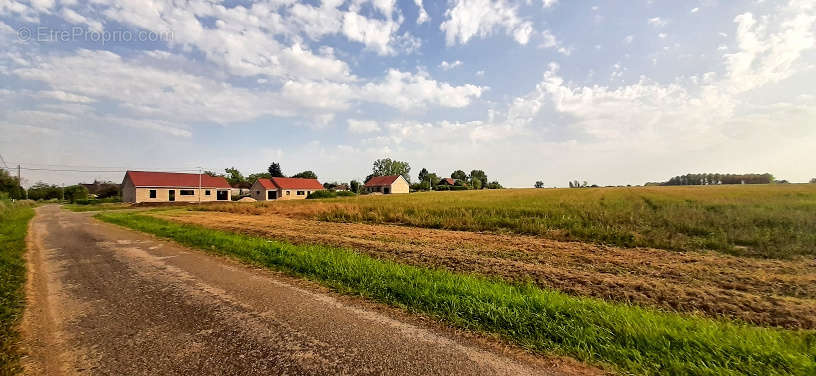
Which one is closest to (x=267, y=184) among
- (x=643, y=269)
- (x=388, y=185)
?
(x=388, y=185)

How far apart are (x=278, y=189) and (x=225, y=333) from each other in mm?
62033

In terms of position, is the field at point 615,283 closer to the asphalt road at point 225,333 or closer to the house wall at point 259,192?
the asphalt road at point 225,333

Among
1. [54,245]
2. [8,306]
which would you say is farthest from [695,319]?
[54,245]

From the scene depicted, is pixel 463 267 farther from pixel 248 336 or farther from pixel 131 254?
pixel 131 254

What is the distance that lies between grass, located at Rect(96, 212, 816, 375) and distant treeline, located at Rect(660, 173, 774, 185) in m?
111

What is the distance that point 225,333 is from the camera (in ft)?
12.5

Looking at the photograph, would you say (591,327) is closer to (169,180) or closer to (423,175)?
(169,180)

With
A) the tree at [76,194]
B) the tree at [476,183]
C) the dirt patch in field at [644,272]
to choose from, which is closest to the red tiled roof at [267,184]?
the tree at [76,194]

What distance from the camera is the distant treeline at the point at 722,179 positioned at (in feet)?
260

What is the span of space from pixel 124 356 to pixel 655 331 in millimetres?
6212

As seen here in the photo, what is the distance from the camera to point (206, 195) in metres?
51.7

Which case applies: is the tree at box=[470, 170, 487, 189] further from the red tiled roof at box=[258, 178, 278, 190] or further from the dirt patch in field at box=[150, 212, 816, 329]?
the dirt patch in field at box=[150, 212, 816, 329]

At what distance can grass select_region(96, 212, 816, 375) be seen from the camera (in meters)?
3.14

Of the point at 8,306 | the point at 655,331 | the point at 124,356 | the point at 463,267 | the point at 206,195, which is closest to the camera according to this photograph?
the point at 124,356
